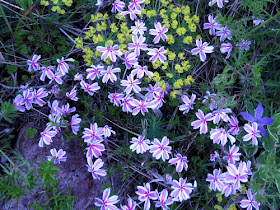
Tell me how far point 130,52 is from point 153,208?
4.76 feet

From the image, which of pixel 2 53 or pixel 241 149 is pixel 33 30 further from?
pixel 241 149

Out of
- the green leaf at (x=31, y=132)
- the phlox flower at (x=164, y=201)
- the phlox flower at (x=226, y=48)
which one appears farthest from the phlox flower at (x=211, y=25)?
the green leaf at (x=31, y=132)

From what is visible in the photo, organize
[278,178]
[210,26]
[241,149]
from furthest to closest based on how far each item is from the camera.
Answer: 1. [210,26]
2. [241,149]
3. [278,178]

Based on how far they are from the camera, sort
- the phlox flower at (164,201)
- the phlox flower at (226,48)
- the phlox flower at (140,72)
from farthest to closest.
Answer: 1. the phlox flower at (226,48)
2. the phlox flower at (140,72)
3. the phlox flower at (164,201)

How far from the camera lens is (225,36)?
9.34ft

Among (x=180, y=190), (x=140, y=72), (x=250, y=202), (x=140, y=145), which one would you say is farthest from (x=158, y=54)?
(x=250, y=202)

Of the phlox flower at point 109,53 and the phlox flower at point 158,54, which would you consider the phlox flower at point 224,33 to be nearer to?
the phlox flower at point 158,54

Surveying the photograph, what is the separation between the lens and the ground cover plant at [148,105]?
2.39 meters

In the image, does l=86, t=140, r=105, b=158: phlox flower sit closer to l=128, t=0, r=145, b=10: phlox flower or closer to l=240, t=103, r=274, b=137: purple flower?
l=240, t=103, r=274, b=137: purple flower

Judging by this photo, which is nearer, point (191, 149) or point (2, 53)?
point (191, 149)

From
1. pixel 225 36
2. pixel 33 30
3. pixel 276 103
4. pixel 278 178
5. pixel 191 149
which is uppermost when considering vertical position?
pixel 225 36

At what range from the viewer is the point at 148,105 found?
98.7 inches

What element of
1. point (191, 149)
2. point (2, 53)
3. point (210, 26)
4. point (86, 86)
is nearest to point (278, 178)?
point (191, 149)

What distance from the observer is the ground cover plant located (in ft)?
7.83
